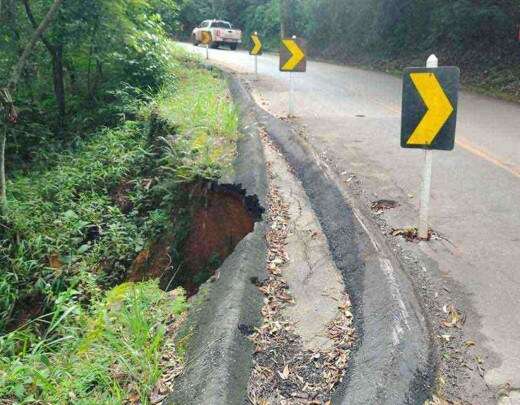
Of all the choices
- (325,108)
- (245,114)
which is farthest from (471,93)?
(245,114)

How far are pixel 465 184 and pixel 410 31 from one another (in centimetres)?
1626

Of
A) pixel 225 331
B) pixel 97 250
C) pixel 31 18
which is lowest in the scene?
pixel 97 250

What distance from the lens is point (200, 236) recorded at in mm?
5523

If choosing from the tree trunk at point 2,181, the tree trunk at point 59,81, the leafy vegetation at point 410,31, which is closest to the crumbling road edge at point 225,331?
the tree trunk at point 2,181

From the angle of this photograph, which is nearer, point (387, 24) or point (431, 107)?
point (431, 107)

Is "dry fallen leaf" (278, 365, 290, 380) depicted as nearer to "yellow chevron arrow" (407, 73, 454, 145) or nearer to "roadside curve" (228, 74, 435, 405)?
"roadside curve" (228, 74, 435, 405)

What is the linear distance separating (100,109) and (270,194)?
294 inches

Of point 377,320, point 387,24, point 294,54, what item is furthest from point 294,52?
point 387,24

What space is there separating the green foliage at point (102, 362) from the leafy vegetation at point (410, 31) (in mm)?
12627

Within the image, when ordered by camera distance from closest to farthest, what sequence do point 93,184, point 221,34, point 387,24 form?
point 93,184 < point 387,24 < point 221,34

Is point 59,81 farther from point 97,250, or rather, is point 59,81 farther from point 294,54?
point 97,250

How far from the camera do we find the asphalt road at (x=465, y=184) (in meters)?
3.57

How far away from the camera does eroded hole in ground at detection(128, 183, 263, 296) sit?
5207 mm

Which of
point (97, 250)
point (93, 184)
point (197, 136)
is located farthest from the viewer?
point (93, 184)
